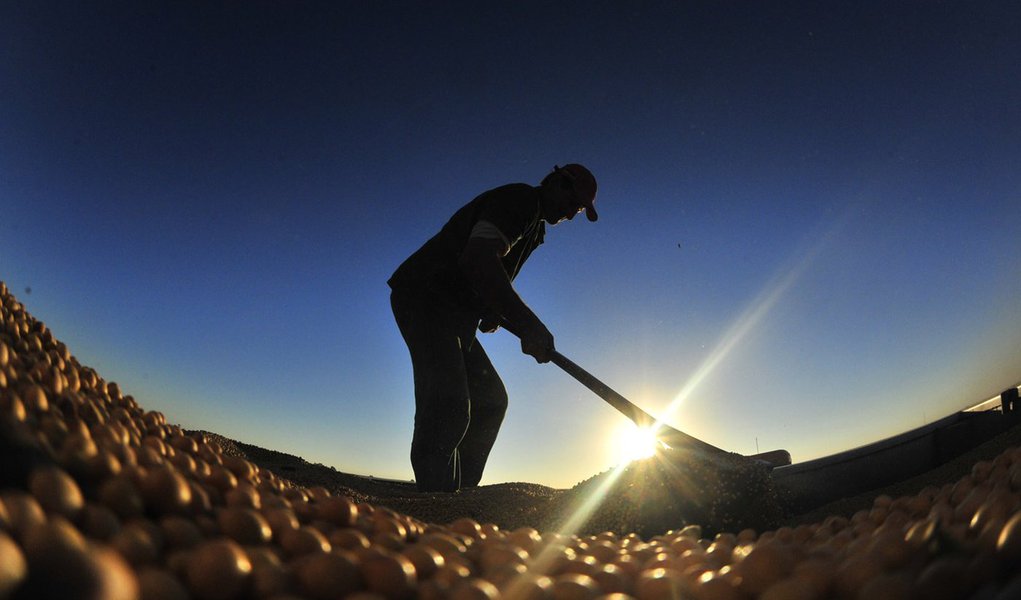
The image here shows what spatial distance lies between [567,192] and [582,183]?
0.42ft

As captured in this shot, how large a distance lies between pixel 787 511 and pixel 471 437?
5.66 feet

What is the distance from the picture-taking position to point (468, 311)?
3.62 meters

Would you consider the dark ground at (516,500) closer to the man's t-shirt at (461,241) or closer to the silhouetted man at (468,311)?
the silhouetted man at (468,311)

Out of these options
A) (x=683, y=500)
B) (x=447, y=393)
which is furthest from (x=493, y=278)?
(x=683, y=500)

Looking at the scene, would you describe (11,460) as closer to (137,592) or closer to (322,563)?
(137,592)

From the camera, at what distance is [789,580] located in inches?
40.9

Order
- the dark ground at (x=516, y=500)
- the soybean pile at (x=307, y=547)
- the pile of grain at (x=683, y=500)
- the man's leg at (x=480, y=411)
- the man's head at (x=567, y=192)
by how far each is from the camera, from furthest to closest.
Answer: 1. the man's leg at (x=480, y=411)
2. the man's head at (x=567, y=192)
3. the dark ground at (x=516, y=500)
4. the pile of grain at (x=683, y=500)
5. the soybean pile at (x=307, y=547)

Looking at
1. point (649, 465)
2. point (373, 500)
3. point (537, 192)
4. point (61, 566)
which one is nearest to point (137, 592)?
point (61, 566)

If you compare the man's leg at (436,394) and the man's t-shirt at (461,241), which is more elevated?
the man's t-shirt at (461,241)

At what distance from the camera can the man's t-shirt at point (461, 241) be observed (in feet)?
11.0

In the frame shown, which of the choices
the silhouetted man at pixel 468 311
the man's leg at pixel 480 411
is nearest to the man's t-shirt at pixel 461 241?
the silhouetted man at pixel 468 311

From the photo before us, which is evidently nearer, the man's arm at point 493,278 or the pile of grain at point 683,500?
the pile of grain at point 683,500

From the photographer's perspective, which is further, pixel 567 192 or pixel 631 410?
pixel 567 192

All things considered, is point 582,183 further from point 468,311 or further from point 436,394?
point 436,394
